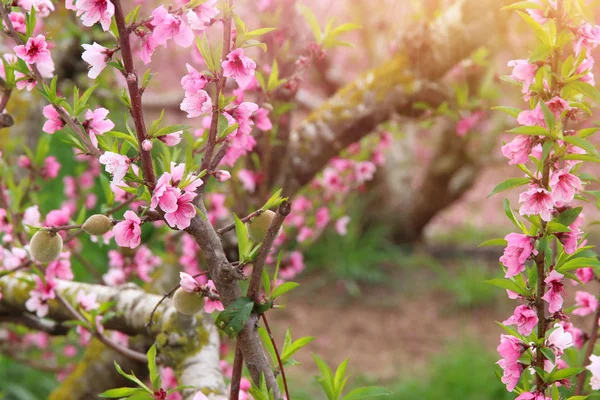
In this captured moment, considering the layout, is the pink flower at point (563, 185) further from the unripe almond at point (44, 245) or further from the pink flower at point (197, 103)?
the unripe almond at point (44, 245)

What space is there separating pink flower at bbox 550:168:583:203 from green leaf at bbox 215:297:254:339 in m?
0.51

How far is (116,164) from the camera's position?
1.02 meters

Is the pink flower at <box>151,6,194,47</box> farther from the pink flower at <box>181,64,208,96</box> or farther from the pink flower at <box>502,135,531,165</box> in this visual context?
the pink flower at <box>502,135,531,165</box>

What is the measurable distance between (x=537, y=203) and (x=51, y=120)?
90 cm

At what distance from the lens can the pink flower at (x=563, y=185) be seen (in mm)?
941

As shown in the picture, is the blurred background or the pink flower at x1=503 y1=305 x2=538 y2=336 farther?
the blurred background

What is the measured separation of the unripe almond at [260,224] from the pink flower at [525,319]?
433 millimetres

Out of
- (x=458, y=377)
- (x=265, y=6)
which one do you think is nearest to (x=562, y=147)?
(x=265, y=6)

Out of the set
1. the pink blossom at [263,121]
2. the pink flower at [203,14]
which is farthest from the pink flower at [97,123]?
the pink blossom at [263,121]

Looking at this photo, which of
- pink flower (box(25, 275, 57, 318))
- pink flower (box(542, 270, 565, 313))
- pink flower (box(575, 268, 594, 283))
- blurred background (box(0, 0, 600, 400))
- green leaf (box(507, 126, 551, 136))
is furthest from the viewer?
blurred background (box(0, 0, 600, 400))

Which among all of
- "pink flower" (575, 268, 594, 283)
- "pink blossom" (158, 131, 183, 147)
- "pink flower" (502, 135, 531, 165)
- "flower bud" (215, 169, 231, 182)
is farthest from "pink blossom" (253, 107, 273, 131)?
"pink flower" (575, 268, 594, 283)

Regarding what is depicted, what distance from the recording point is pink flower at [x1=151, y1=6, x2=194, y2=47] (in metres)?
0.98

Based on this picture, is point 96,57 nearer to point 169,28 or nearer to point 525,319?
point 169,28

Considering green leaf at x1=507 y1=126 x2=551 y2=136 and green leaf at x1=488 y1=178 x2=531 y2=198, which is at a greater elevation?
green leaf at x1=507 y1=126 x2=551 y2=136
